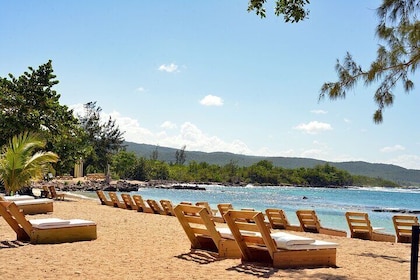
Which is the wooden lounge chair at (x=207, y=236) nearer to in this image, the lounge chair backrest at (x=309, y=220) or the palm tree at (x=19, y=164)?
the lounge chair backrest at (x=309, y=220)

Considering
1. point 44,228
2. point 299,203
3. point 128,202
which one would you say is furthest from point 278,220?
point 299,203

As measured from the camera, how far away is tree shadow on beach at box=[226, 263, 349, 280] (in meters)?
6.21

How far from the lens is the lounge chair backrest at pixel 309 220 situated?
12.8 m

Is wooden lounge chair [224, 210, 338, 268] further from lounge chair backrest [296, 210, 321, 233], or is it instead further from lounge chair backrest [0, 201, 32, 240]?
lounge chair backrest [296, 210, 321, 233]

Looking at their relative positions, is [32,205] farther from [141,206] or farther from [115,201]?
[115,201]

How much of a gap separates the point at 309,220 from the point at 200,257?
619 centimetres

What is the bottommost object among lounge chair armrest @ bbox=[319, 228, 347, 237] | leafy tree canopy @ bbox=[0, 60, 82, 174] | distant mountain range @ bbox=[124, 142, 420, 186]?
lounge chair armrest @ bbox=[319, 228, 347, 237]

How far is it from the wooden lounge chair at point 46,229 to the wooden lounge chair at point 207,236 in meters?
2.04

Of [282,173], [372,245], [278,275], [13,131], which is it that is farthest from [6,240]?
[282,173]

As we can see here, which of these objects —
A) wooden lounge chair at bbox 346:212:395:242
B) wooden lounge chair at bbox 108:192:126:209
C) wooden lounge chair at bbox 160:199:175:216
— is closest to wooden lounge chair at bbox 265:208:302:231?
wooden lounge chair at bbox 346:212:395:242

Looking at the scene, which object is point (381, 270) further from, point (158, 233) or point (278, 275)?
point (158, 233)

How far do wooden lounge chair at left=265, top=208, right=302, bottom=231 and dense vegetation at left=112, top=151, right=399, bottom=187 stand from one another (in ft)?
218

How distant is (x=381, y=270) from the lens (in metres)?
7.05

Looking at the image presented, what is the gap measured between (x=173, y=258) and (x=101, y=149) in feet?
220
